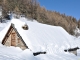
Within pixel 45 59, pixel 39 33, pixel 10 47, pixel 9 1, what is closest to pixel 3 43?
pixel 10 47

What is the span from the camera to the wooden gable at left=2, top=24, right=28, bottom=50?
1631 cm

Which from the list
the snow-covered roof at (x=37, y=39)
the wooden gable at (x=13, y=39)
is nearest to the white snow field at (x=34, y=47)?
the snow-covered roof at (x=37, y=39)

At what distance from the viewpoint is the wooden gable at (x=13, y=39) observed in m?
16.3

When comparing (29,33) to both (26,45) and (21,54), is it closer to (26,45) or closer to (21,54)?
(26,45)

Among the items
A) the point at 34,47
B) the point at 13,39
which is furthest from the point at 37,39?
the point at 13,39

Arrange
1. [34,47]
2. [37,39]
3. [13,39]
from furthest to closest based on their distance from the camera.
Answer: [13,39]
[37,39]
[34,47]

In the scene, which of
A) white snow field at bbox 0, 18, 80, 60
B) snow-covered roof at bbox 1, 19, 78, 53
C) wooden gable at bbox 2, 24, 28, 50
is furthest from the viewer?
wooden gable at bbox 2, 24, 28, 50

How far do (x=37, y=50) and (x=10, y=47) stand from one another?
378 centimetres

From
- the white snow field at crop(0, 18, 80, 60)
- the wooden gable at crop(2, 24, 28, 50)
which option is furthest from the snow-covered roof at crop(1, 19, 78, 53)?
the wooden gable at crop(2, 24, 28, 50)

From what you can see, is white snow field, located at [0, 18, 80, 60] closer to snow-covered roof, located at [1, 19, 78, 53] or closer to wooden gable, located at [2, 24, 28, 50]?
snow-covered roof, located at [1, 19, 78, 53]

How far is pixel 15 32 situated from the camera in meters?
17.0

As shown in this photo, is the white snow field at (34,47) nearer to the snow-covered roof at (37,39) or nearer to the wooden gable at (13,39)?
the snow-covered roof at (37,39)

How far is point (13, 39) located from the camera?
57.1 feet

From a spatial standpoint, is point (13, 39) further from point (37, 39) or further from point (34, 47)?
point (34, 47)
